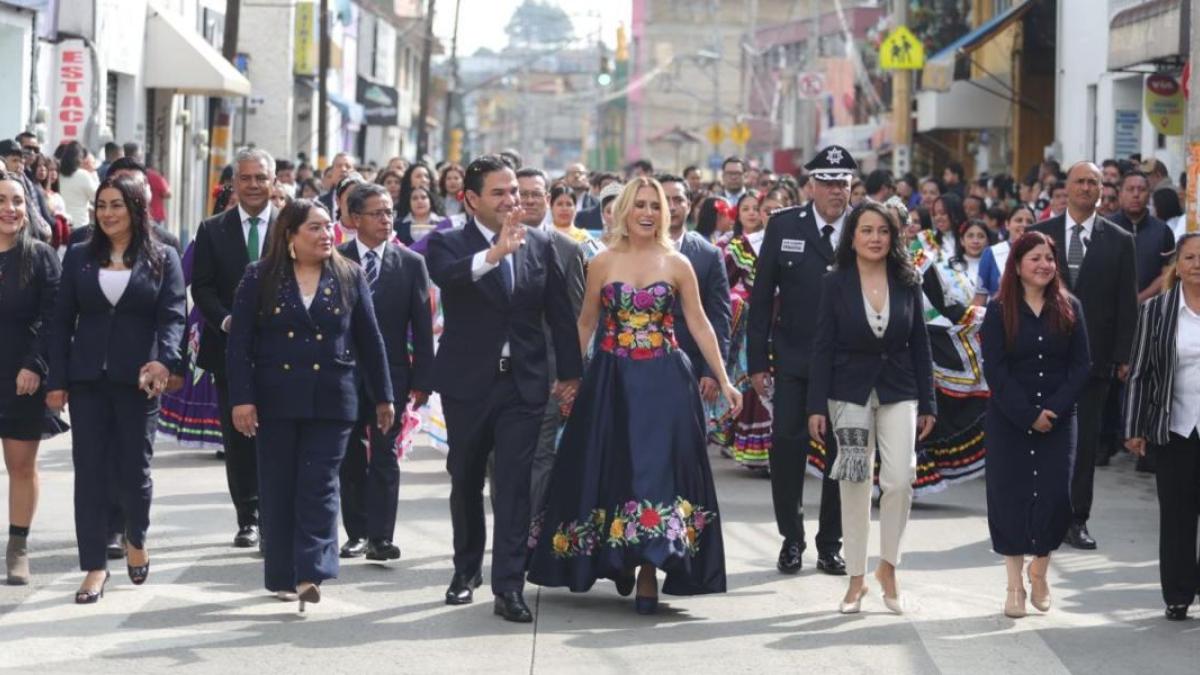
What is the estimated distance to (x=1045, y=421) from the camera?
9.61 metres

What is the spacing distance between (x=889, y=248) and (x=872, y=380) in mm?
592

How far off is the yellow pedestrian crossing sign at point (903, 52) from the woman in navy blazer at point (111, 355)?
96.4ft

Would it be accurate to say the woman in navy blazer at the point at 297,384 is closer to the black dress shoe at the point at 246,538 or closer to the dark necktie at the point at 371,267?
→ the dark necktie at the point at 371,267

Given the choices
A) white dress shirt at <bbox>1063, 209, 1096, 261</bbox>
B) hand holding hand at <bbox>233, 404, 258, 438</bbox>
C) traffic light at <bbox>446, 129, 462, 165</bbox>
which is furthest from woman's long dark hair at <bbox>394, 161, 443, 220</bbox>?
traffic light at <bbox>446, 129, 462, 165</bbox>

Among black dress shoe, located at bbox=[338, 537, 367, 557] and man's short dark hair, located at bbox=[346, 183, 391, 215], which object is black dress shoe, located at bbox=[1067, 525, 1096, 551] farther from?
man's short dark hair, located at bbox=[346, 183, 391, 215]

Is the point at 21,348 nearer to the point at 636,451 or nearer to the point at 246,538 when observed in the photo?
the point at 246,538

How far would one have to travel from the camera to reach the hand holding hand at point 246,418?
8.98m

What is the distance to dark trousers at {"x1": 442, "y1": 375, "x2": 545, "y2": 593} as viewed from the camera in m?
9.26

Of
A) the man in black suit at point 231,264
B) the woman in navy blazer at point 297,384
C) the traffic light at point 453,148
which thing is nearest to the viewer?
the woman in navy blazer at point 297,384

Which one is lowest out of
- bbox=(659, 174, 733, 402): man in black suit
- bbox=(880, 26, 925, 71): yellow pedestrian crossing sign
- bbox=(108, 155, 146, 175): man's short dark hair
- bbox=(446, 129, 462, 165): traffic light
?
bbox=(659, 174, 733, 402): man in black suit

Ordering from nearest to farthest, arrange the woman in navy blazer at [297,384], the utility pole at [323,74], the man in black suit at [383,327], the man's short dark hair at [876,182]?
1. the woman in navy blazer at [297,384]
2. the man in black suit at [383,327]
3. the man's short dark hair at [876,182]
4. the utility pole at [323,74]

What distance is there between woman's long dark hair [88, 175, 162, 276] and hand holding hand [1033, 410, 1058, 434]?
155 inches

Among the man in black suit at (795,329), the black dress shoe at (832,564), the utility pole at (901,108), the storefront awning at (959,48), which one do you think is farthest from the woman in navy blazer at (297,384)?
the utility pole at (901,108)

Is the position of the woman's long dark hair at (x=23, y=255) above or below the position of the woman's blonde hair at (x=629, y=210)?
below
